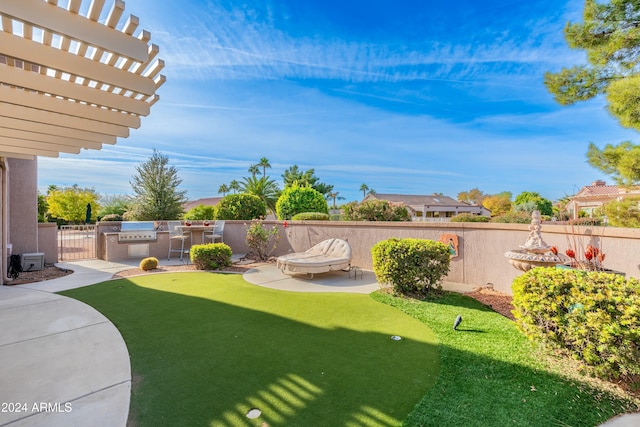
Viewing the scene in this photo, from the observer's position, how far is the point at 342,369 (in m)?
2.94

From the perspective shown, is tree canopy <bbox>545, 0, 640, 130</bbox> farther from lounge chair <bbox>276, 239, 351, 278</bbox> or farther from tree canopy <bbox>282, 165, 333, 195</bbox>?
tree canopy <bbox>282, 165, 333, 195</bbox>

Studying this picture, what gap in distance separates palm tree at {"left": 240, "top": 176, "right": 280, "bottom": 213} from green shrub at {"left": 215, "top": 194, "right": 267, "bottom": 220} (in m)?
13.3

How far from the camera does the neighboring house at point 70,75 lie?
249 cm

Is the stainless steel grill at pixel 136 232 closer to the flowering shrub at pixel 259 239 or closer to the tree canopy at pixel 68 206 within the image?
the flowering shrub at pixel 259 239

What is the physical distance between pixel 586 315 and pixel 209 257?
793 cm

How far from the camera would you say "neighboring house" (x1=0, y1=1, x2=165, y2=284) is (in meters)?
2.49

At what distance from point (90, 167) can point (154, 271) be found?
11339 millimetres

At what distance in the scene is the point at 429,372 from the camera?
9.43 feet

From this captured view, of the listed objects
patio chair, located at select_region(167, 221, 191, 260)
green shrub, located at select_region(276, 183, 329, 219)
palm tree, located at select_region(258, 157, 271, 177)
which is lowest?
patio chair, located at select_region(167, 221, 191, 260)

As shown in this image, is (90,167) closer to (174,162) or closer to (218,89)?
(174,162)

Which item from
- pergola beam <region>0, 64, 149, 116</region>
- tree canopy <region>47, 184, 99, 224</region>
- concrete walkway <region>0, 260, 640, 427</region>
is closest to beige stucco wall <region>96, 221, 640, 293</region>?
concrete walkway <region>0, 260, 640, 427</region>

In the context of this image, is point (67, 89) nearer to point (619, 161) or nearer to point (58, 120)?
point (58, 120)

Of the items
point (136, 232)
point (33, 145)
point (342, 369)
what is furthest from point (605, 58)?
point (136, 232)

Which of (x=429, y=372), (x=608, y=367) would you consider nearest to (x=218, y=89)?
(x=429, y=372)
